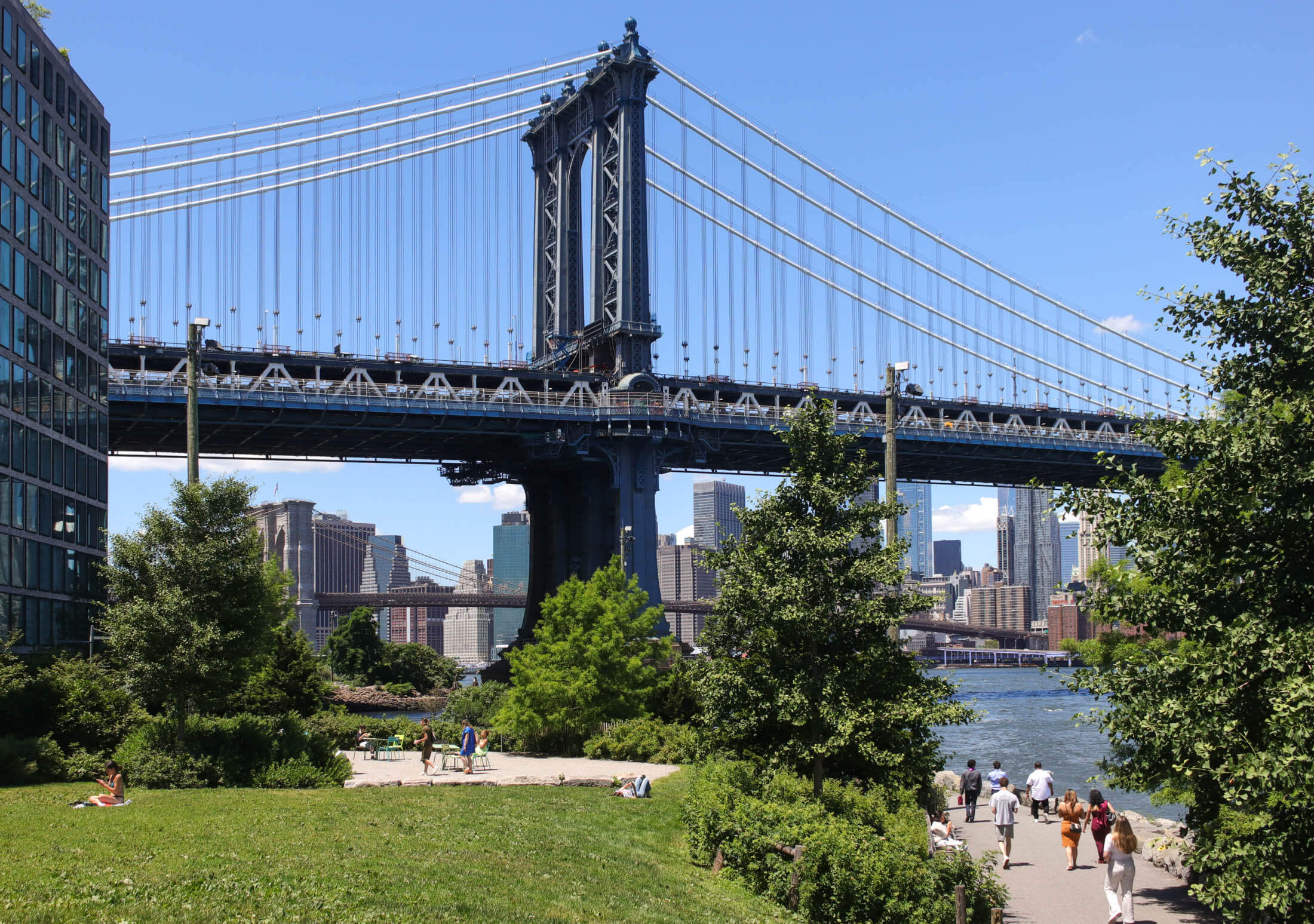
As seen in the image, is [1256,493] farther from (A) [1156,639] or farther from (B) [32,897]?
(B) [32,897]

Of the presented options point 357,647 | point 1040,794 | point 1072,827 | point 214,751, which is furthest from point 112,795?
point 357,647

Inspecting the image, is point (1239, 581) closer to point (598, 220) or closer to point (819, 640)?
point (819, 640)

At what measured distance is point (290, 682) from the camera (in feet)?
151

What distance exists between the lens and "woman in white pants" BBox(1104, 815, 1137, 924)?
1795 cm

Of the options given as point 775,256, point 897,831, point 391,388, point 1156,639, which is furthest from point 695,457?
point 897,831

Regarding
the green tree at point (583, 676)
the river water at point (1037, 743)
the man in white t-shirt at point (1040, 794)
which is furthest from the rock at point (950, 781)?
the green tree at point (583, 676)

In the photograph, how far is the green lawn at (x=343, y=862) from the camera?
1404cm

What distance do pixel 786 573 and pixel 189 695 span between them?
14.6 m

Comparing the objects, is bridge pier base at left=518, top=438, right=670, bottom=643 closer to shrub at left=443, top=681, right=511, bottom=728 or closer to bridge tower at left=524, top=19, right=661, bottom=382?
bridge tower at left=524, top=19, right=661, bottom=382

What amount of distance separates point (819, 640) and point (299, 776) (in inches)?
489

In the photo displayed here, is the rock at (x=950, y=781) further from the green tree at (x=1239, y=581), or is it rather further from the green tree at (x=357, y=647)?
the green tree at (x=357, y=647)

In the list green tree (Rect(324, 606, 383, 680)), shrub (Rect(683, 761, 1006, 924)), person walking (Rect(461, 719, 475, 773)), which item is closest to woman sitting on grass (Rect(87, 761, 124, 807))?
shrub (Rect(683, 761, 1006, 924))

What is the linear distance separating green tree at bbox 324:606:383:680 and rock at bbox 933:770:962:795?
249 ft

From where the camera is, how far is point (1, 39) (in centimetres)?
3806
